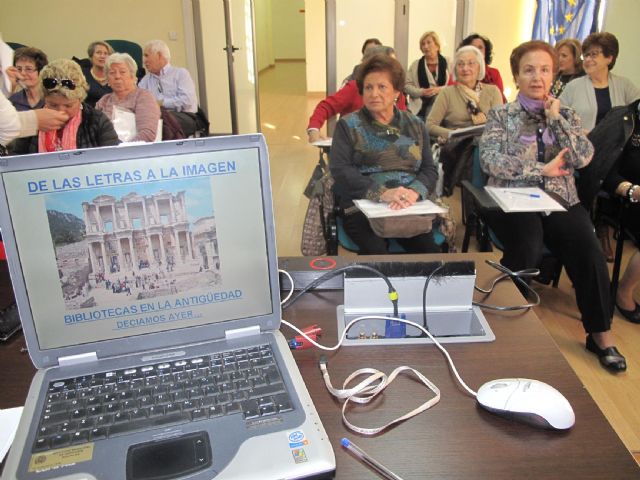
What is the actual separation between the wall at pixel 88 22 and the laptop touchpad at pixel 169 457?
20.4 feet

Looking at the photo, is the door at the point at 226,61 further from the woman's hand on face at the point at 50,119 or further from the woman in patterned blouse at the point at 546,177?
the woman in patterned blouse at the point at 546,177

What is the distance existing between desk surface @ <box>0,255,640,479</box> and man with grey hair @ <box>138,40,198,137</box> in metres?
4.01

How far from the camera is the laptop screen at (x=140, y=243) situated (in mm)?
845

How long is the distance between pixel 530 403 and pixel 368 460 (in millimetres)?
247

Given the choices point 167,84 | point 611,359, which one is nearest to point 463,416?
point 611,359

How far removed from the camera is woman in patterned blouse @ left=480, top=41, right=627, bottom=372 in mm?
2215

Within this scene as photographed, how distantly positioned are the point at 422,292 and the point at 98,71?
15.5 feet

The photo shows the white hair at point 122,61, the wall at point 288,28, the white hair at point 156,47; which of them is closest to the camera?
the white hair at point 122,61

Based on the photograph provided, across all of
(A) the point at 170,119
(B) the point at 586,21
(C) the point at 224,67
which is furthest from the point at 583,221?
(C) the point at 224,67

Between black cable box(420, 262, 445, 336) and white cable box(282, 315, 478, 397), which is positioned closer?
white cable box(282, 315, 478, 397)

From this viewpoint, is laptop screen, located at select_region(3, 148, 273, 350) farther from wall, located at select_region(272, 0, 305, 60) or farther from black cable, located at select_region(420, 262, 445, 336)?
wall, located at select_region(272, 0, 305, 60)

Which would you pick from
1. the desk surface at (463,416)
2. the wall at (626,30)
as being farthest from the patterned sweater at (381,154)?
the wall at (626,30)

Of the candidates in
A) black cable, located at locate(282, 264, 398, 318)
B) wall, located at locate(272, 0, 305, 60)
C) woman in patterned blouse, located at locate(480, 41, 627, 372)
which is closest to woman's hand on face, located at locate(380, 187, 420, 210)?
woman in patterned blouse, located at locate(480, 41, 627, 372)

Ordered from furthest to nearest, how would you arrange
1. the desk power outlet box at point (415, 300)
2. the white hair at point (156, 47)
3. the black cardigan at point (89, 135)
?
the white hair at point (156, 47)
the black cardigan at point (89, 135)
the desk power outlet box at point (415, 300)
